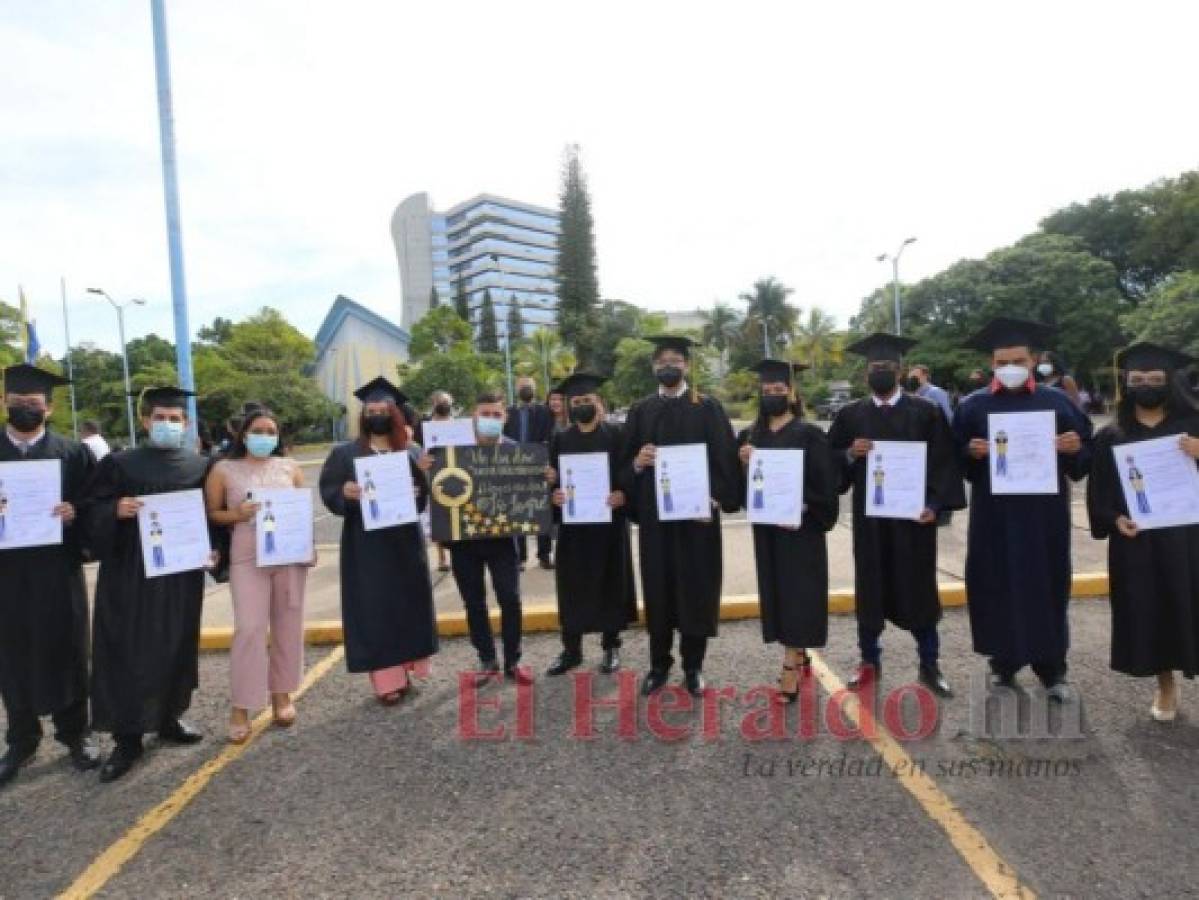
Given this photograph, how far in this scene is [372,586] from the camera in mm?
4707

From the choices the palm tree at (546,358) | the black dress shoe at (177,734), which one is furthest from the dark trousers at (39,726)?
the palm tree at (546,358)

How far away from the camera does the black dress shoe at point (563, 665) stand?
517cm

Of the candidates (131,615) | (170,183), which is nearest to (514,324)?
(170,183)

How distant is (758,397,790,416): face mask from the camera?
4.54 m

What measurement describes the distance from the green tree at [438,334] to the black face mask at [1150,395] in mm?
44604

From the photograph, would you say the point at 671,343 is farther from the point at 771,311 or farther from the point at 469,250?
the point at 469,250

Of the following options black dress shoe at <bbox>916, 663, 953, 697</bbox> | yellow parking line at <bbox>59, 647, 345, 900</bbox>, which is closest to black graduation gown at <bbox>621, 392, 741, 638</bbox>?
black dress shoe at <bbox>916, 663, 953, 697</bbox>

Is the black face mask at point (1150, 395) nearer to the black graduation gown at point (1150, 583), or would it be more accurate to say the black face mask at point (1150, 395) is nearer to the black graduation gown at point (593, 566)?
the black graduation gown at point (1150, 583)

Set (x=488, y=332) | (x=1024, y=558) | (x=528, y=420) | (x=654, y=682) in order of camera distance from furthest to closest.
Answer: (x=488, y=332) < (x=528, y=420) < (x=654, y=682) < (x=1024, y=558)

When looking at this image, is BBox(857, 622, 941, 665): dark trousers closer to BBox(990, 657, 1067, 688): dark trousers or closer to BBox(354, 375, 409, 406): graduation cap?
BBox(990, 657, 1067, 688): dark trousers

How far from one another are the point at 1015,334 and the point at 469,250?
390 feet

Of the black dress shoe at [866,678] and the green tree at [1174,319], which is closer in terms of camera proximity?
the black dress shoe at [866,678]

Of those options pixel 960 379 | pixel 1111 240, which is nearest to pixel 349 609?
pixel 960 379

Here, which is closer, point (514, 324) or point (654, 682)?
point (654, 682)
